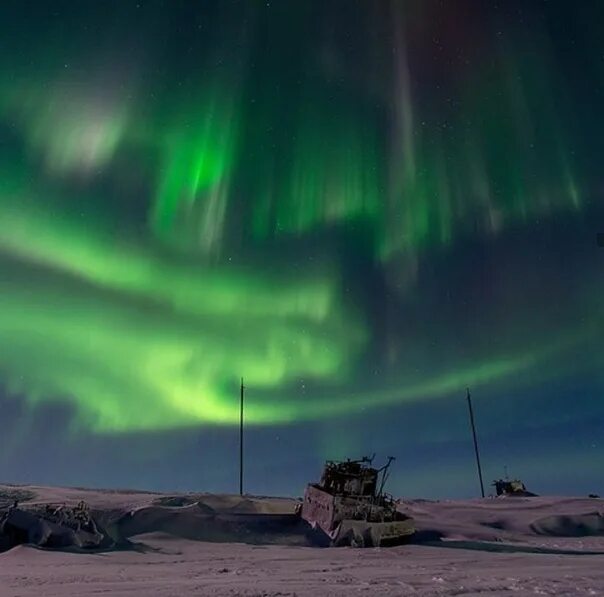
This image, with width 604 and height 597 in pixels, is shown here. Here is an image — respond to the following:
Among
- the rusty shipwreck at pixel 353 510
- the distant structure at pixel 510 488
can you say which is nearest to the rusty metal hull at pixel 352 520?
the rusty shipwreck at pixel 353 510

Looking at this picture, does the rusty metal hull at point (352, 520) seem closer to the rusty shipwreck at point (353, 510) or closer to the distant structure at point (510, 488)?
the rusty shipwreck at point (353, 510)

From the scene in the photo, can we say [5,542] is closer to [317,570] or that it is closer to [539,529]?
[317,570]

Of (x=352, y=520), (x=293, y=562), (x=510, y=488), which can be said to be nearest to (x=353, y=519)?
(x=352, y=520)

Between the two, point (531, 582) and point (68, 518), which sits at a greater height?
point (68, 518)

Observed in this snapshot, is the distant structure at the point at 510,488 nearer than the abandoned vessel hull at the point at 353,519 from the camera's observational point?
No

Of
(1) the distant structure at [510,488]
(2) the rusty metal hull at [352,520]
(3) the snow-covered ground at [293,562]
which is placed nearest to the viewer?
(3) the snow-covered ground at [293,562]

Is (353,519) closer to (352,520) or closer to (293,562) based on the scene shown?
(352,520)

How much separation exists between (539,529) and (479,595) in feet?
114

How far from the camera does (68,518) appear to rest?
2944cm

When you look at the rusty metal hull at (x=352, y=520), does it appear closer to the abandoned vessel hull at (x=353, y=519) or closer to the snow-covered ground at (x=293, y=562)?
the abandoned vessel hull at (x=353, y=519)

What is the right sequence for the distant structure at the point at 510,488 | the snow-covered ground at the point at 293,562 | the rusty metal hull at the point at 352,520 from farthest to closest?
the distant structure at the point at 510,488 < the rusty metal hull at the point at 352,520 < the snow-covered ground at the point at 293,562

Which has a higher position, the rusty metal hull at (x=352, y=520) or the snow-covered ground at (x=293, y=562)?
the rusty metal hull at (x=352, y=520)

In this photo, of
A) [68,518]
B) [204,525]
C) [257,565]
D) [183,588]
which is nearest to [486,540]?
[204,525]

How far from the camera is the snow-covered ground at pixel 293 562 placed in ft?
47.9
